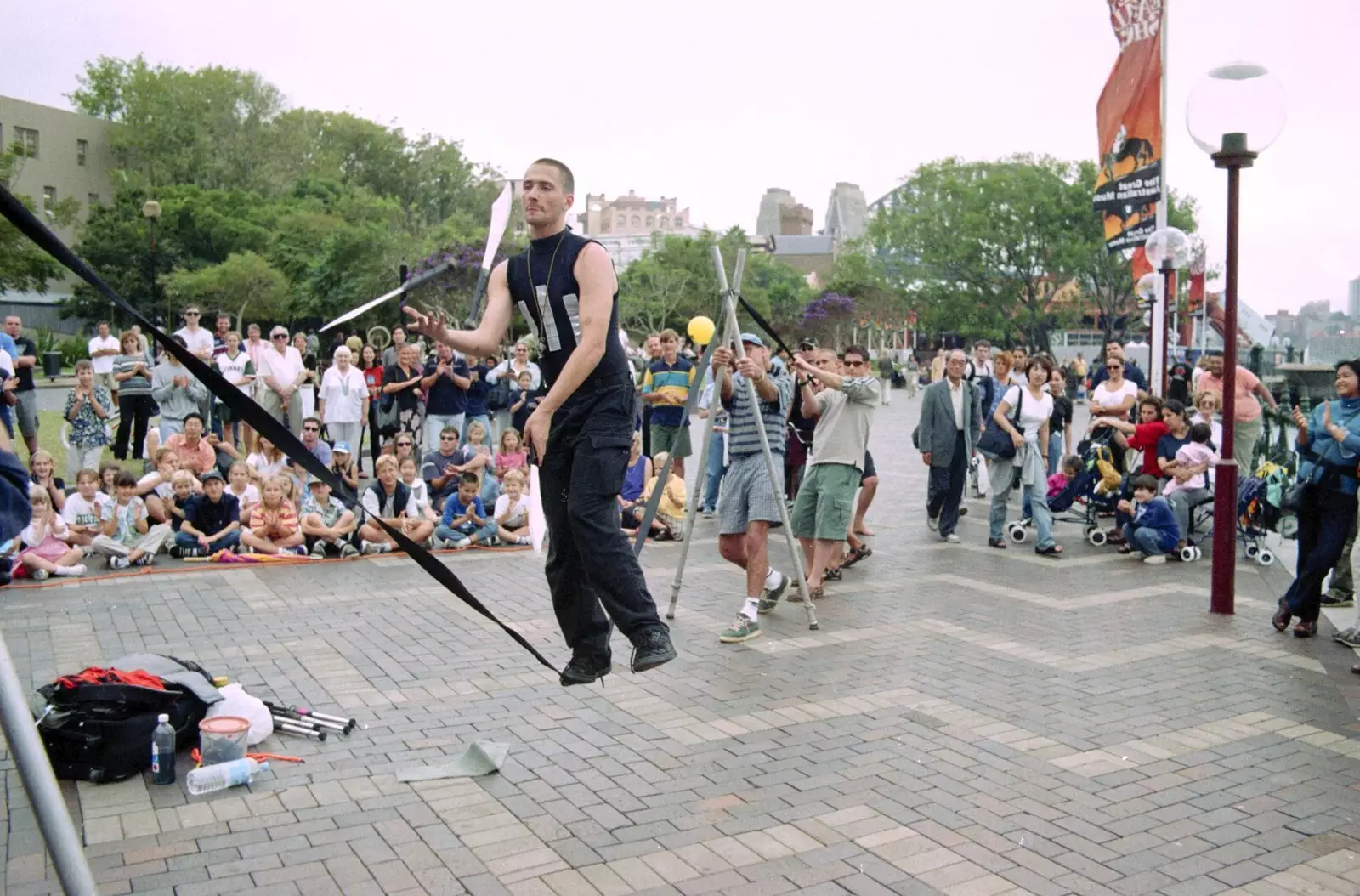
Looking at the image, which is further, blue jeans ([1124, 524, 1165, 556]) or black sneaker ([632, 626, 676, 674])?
blue jeans ([1124, 524, 1165, 556])

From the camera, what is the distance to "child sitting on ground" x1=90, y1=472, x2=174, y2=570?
33.0 feet

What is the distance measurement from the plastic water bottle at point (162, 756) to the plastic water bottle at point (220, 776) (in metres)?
0.08

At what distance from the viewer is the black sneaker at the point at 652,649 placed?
500 centimetres

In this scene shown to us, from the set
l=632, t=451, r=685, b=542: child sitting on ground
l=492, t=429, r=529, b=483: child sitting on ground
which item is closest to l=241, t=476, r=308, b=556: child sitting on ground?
l=492, t=429, r=529, b=483: child sitting on ground

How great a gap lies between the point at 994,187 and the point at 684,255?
16.7m

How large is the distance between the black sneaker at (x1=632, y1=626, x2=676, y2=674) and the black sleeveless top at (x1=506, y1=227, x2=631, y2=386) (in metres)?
1.04

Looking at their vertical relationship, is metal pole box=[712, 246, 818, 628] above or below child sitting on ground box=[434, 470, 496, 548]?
above

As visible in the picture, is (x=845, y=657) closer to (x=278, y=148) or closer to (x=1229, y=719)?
(x=1229, y=719)

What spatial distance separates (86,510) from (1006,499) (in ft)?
26.7

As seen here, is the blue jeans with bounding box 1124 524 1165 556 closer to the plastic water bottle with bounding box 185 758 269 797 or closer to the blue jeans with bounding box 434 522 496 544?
the blue jeans with bounding box 434 522 496 544

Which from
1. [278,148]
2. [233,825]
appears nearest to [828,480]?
[233,825]

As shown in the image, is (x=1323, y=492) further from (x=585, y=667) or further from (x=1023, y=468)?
(x=585, y=667)

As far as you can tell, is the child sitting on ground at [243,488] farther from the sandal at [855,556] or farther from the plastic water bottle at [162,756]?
the plastic water bottle at [162,756]

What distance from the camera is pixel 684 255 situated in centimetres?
6656
